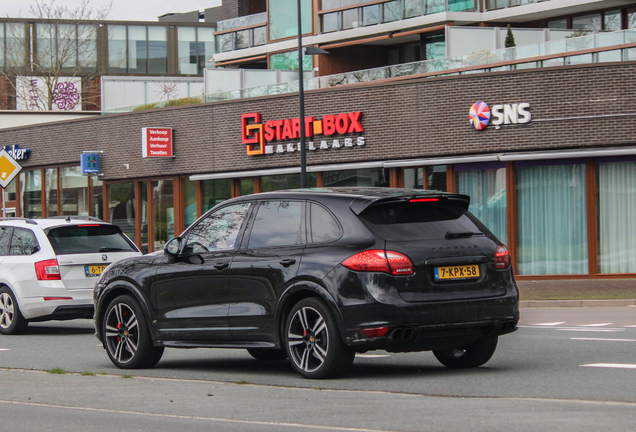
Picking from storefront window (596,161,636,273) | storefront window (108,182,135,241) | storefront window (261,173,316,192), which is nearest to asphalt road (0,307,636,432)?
storefront window (596,161,636,273)

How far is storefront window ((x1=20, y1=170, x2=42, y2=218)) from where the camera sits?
33781mm

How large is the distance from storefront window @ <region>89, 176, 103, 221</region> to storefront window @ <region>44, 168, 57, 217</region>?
1959 mm

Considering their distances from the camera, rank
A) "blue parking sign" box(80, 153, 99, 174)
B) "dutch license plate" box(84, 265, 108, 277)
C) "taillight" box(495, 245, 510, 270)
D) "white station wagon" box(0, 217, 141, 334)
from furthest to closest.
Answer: "blue parking sign" box(80, 153, 99, 174) < "dutch license plate" box(84, 265, 108, 277) < "white station wagon" box(0, 217, 141, 334) < "taillight" box(495, 245, 510, 270)

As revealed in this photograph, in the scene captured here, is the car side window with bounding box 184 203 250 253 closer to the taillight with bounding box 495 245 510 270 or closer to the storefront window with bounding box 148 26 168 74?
the taillight with bounding box 495 245 510 270

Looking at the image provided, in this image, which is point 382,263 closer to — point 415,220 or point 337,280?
point 337,280

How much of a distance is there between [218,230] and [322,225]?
132cm

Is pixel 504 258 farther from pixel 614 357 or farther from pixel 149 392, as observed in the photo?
pixel 149 392

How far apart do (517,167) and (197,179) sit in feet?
33.7

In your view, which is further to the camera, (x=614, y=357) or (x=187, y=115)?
(x=187, y=115)

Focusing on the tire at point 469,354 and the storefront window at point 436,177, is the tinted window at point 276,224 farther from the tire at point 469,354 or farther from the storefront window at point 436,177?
the storefront window at point 436,177

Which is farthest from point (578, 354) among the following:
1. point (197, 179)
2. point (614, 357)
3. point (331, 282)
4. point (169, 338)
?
point (197, 179)

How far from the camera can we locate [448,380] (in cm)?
777

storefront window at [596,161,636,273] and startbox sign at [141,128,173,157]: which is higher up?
startbox sign at [141,128,173,157]

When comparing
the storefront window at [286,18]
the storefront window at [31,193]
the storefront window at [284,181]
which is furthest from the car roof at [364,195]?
the storefront window at [286,18]
